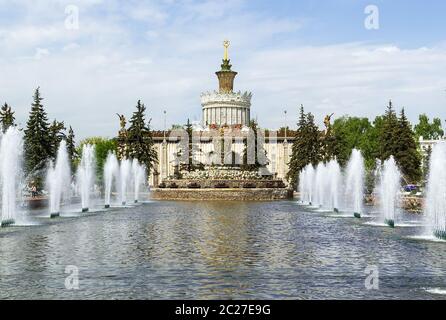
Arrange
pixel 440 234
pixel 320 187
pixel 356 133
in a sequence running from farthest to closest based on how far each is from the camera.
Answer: pixel 356 133 < pixel 320 187 < pixel 440 234

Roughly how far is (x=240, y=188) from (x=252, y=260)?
42.7 meters

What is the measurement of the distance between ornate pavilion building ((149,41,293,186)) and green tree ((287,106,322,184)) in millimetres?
23181

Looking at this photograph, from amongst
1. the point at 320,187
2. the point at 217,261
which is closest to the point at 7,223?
the point at 217,261

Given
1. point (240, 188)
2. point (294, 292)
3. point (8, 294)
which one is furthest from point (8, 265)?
point (240, 188)

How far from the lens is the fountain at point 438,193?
22.1 meters

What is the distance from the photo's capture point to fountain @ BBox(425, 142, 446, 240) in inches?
870

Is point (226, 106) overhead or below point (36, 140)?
overhead

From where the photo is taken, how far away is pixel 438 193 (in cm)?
2278

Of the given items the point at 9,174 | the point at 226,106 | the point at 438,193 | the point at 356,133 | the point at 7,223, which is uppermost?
the point at 226,106

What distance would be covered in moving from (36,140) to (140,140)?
72.7ft

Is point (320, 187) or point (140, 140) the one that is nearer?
point (320, 187)

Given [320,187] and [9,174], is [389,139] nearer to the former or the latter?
[320,187]

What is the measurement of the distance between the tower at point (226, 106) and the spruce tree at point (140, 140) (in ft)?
95.2
